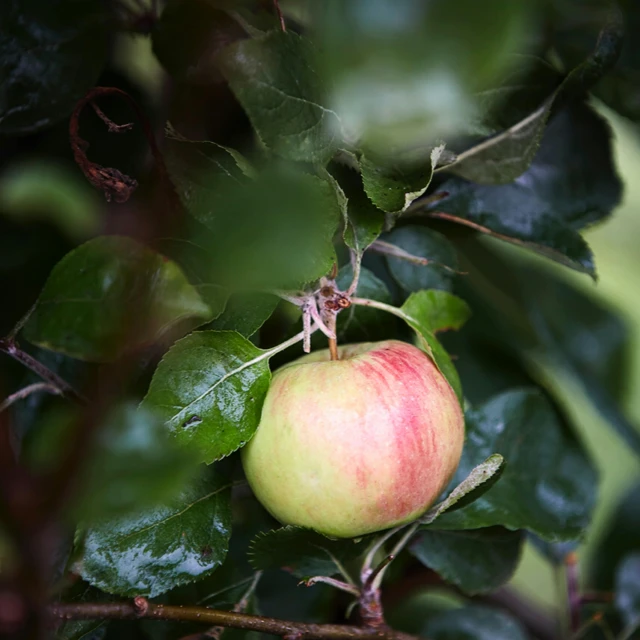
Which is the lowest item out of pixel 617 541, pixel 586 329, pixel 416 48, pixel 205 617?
pixel 617 541

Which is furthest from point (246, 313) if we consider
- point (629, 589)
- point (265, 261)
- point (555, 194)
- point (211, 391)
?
point (629, 589)

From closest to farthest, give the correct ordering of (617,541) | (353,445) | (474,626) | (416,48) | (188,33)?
(416,48) < (353,445) < (188,33) < (474,626) < (617,541)

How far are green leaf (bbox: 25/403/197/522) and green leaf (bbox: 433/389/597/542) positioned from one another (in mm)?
243

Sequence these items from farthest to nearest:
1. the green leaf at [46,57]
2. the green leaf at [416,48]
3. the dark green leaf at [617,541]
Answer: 1. the dark green leaf at [617,541]
2. the green leaf at [46,57]
3. the green leaf at [416,48]

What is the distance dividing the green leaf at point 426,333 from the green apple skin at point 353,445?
0.01 m

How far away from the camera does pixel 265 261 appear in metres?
0.17

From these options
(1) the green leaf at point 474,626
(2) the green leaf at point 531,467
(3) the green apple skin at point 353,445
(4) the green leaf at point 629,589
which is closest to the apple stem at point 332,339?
(3) the green apple skin at point 353,445

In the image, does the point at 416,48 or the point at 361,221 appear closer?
the point at 416,48

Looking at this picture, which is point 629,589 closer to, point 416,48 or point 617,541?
point 617,541

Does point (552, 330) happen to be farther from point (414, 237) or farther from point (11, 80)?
point (11, 80)

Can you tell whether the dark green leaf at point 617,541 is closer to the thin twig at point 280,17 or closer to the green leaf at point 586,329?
the green leaf at point 586,329

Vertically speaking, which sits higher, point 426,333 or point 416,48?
point 416,48

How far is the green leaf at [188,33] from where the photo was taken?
385 millimetres

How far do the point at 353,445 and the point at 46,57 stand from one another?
28cm
